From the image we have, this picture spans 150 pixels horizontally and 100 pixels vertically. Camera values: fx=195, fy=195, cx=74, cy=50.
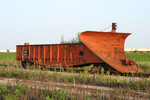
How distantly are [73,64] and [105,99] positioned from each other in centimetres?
724

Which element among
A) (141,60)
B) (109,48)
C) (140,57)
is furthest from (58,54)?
(140,57)

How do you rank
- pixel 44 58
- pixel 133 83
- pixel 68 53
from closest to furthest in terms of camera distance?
pixel 133 83 → pixel 68 53 → pixel 44 58

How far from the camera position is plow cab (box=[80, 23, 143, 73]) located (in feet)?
37.5

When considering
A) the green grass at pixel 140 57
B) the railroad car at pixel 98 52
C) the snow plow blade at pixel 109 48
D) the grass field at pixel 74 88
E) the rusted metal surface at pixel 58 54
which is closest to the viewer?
the grass field at pixel 74 88

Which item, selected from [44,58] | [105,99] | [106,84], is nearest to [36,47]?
[44,58]

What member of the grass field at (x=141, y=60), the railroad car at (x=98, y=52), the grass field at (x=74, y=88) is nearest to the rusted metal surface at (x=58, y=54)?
the railroad car at (x=98, y=52)

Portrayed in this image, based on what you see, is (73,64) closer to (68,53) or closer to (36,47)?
(68,53)

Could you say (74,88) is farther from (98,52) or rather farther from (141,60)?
(141,60)

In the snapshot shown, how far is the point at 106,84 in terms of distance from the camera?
7934mm

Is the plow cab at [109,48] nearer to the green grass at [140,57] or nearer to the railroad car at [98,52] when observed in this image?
the railroad car at [98,52]

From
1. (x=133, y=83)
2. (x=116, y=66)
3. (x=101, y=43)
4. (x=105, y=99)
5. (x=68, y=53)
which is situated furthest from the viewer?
(x=68, y=53)

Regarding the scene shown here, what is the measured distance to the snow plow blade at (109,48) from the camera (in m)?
11.4

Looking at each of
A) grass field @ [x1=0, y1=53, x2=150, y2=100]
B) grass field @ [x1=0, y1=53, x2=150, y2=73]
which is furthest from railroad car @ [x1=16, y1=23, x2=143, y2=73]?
grass field @ [x1=0, y1=53, x2=150, y2=73]

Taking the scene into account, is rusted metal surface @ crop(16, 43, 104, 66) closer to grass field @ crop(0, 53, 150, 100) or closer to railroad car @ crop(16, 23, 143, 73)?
railroad car @ crop(16, 23, 143, 73)
